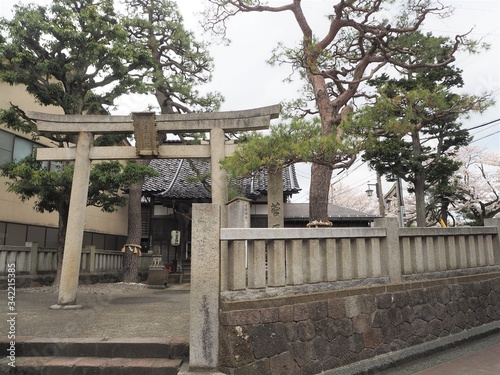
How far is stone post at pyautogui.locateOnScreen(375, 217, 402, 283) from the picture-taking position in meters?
5.38

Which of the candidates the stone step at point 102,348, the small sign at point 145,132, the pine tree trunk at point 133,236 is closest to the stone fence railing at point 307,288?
the stone step at point 102,348

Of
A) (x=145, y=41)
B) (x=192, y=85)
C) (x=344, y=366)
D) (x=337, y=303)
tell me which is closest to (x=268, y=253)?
(x=337, y=303)

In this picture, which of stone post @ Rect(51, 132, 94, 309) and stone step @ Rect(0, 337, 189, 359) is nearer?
stone step @ Rect(0, 337, 189, 359)

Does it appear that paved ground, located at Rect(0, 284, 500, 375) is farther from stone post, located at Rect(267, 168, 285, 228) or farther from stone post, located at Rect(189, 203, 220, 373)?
stone post, located at Rect(267, 168, 285, 228)

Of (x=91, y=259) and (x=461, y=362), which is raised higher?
(x=91, y=259)

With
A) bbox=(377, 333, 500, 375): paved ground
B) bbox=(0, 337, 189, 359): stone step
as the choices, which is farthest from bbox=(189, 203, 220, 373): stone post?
bbox=(377, 333, 500, 375): paved ground


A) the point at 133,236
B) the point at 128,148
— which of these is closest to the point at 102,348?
the point at 128,148

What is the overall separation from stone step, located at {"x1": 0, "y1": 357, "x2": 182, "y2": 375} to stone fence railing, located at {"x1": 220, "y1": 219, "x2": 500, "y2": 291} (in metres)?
1.17

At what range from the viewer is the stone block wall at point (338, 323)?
3.95m

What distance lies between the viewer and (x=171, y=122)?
7410 millimetres

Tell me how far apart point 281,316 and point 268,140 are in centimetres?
275

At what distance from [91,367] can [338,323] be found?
3095mm

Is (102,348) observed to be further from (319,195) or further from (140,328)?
(319,195)

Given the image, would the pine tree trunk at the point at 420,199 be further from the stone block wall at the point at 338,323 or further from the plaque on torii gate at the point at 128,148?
the plaque on torii gate at the point at 128,148
